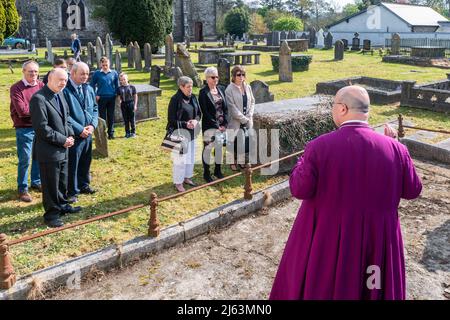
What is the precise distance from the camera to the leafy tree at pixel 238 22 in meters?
53.2

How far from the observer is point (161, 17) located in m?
29.6

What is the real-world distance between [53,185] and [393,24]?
53.3 meters

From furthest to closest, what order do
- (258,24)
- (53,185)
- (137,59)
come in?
(258,24) → (137,59) → (53,185)

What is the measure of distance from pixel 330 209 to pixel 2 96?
15.0 metres

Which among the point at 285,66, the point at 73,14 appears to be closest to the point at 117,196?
the point at 285,66

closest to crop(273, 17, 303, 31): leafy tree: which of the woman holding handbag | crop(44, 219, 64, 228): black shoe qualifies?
the woman holding handbag

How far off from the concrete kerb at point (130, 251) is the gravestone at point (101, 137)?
358 centimetres

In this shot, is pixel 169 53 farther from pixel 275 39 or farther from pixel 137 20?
pixel 275 39

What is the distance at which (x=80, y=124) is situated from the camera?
612cm

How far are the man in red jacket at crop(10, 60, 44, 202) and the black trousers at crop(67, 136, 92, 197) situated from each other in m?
0.66

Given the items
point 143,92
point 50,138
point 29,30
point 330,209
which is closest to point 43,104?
point 50,138

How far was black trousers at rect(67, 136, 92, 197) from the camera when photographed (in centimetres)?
618

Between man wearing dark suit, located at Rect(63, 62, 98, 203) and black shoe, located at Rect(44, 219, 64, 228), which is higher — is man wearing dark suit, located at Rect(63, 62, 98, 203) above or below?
above

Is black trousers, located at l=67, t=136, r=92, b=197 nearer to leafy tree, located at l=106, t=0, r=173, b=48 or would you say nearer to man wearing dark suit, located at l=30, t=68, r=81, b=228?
man wearing dark suit, located at l=30, t=68, r=81, b=228
